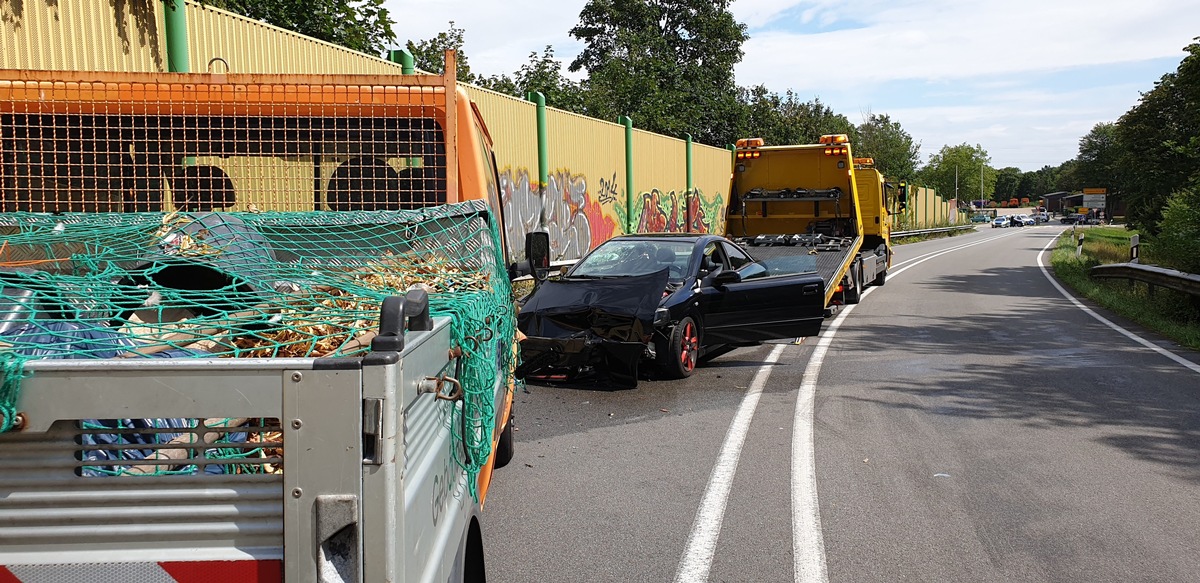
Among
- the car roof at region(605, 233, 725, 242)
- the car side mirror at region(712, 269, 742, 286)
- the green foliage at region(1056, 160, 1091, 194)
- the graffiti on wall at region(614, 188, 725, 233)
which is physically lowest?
the car side mirror at region(712, 269, 742, 286)

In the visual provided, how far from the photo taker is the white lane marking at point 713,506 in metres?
4.54

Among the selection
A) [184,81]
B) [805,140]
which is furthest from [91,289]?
[805,140]

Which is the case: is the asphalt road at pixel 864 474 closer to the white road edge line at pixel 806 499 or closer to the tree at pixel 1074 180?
the white road edge line at pixel 806 499

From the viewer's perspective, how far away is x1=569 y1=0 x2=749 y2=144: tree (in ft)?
113

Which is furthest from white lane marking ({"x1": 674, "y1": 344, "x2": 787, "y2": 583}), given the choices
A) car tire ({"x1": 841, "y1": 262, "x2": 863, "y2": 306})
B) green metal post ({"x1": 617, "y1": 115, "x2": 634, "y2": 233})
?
green metal post ({"x1": 617, "y1": 115, "x2": 634, "y2": 233})

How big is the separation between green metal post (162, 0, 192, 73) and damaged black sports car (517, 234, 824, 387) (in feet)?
12.5

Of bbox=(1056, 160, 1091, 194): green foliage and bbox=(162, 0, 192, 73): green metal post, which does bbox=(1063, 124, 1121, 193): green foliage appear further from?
bbox=(162, 0, 192, 73): green metal post

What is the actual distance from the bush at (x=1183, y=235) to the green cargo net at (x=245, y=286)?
14.8 metres

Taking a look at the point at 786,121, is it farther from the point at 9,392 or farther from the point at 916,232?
the point at 9,392

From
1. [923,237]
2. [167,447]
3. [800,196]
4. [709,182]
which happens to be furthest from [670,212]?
[923,237]

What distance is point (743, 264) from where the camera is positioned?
35.7ft

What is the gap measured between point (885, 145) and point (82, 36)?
5923 cm

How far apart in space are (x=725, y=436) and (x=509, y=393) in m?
2.24

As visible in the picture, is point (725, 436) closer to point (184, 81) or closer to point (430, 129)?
point (430, 129)
